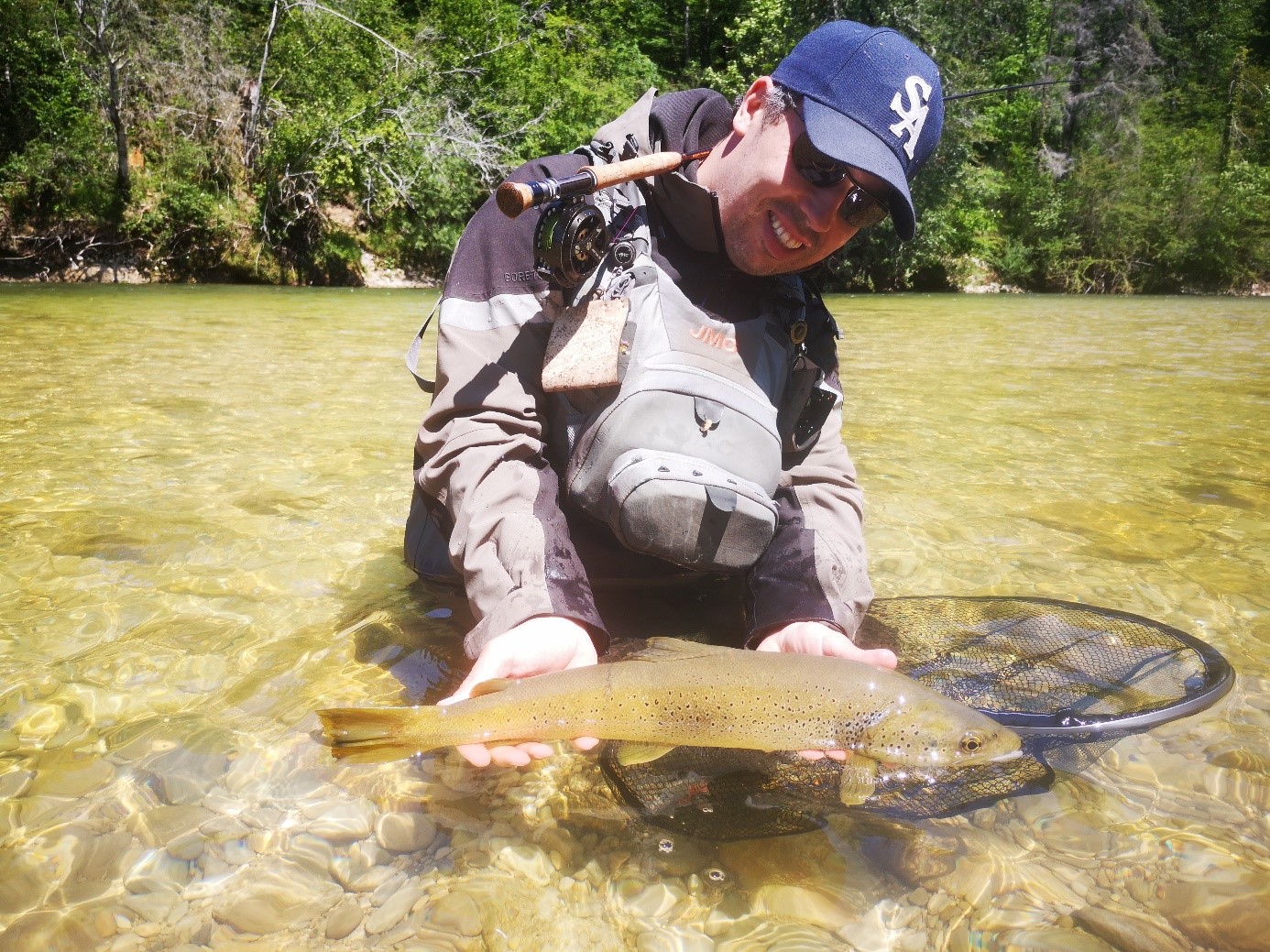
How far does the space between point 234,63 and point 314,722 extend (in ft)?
91.0

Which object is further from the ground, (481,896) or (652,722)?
(652,722)

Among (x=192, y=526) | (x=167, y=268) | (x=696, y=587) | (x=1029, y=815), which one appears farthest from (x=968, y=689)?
(x=167, y=268)

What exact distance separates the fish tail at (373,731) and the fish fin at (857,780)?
1.03m

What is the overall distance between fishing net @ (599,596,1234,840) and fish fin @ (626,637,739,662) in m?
0.26

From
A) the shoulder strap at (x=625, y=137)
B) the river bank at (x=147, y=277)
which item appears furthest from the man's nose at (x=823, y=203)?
the river bank at (x=147, y=277)

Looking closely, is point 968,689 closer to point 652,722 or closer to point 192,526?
point 652,722

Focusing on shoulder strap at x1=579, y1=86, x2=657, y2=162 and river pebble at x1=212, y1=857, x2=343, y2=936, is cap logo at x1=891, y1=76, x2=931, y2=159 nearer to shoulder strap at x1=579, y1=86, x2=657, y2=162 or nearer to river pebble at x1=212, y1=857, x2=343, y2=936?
shoulder strap at x1=579, y1=86, x2=657, y2=162

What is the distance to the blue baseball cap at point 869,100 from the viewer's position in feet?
8.45

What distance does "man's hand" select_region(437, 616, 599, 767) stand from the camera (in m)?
2.10

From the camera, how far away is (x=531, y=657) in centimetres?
226

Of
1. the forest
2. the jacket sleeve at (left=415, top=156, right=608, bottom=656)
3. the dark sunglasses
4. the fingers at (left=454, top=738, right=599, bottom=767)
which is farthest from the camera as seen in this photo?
the forest

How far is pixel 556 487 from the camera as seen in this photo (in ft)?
8.96

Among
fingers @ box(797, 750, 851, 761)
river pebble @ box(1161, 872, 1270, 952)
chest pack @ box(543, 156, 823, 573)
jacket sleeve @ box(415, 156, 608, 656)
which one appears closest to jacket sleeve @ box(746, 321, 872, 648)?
chest pack @ box(543, 156, 823, 573)

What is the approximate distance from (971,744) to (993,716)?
0.72 ft
